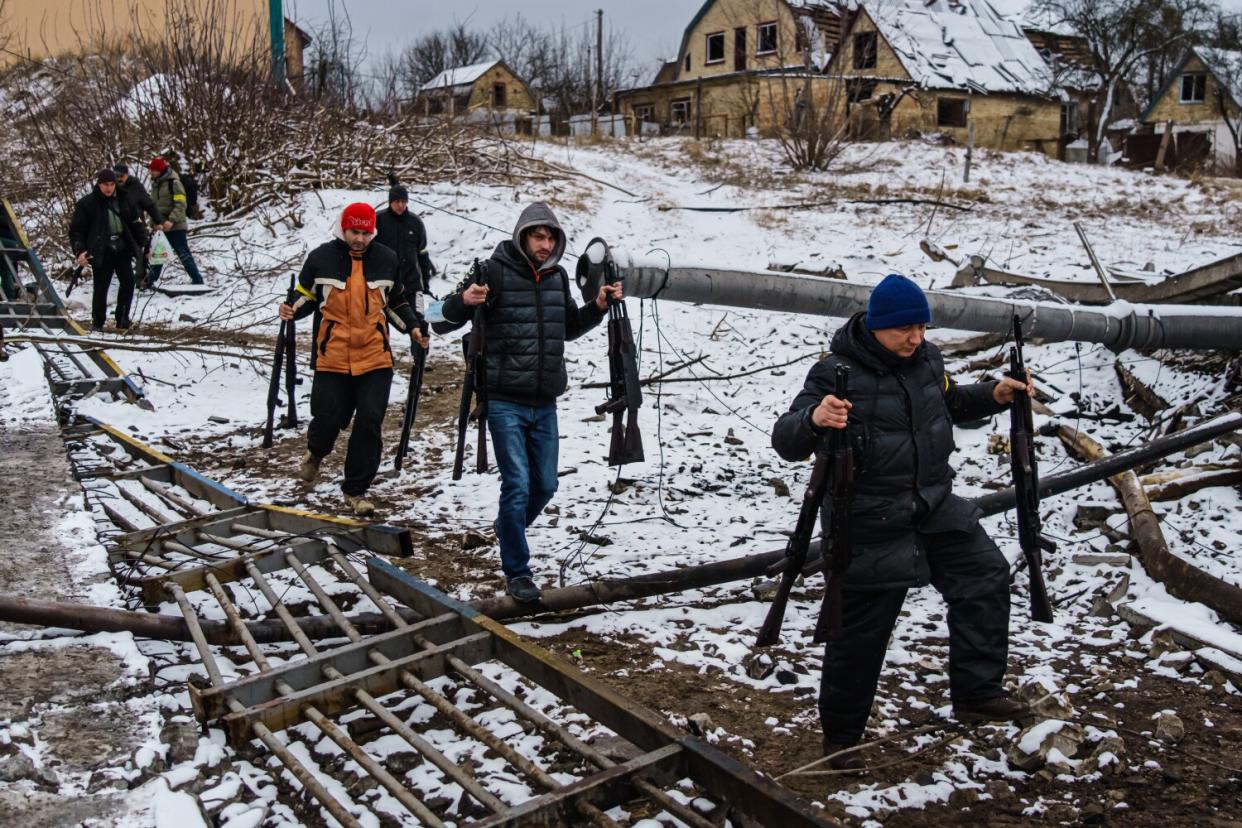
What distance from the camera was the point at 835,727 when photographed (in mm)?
3885

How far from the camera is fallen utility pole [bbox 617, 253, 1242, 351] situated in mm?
5941

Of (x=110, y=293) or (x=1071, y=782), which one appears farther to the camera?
(x=110, y=293)

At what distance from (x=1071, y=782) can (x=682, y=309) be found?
961cm

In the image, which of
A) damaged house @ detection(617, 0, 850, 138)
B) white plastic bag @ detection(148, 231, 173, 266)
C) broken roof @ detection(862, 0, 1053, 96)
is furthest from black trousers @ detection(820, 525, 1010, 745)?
broken roof @ detection(862, 0, 1053, 96)

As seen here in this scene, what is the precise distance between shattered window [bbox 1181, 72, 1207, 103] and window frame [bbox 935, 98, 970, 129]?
68.9ft

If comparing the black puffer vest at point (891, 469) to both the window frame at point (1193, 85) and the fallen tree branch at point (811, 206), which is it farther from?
the window frame at point (1193, 85)

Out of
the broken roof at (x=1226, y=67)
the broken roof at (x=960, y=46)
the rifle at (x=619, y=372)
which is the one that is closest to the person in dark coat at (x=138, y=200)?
the rifle at (x=619, y=372)

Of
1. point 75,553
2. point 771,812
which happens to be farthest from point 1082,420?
point 75,553

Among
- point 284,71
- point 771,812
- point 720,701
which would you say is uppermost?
point 284,71

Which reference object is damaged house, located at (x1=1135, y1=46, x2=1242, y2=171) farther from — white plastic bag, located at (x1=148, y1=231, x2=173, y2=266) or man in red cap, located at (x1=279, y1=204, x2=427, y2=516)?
man in red cap, located at (x1=279, y1=204, x2=427, y2=516)

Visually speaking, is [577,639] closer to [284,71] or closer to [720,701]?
[720,701]

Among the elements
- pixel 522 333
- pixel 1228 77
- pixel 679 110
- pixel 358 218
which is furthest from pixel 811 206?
pixel 1228 77

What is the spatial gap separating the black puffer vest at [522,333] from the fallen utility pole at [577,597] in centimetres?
100

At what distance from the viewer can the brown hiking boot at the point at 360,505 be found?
22.0 ft
